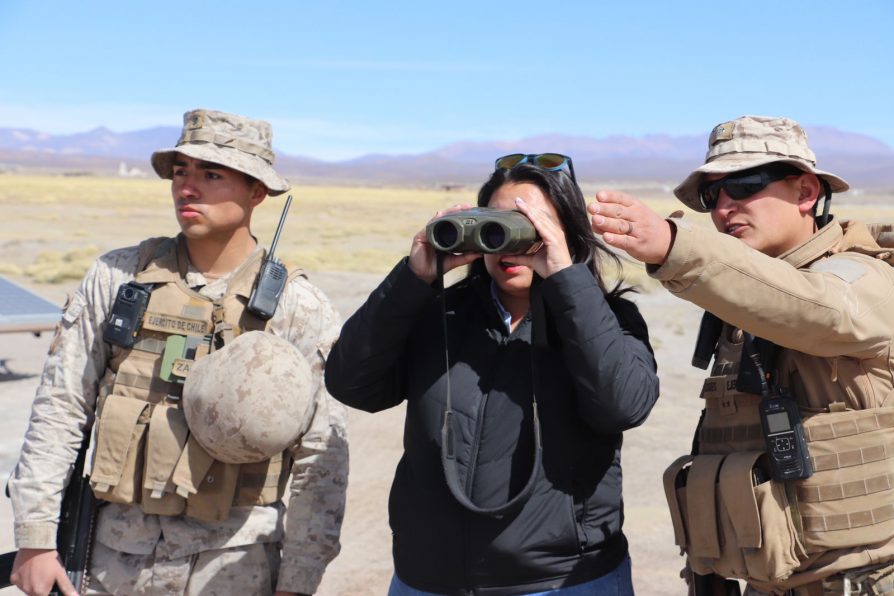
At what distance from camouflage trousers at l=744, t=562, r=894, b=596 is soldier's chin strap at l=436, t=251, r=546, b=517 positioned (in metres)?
0.85

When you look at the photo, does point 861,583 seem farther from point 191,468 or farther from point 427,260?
point 191,468

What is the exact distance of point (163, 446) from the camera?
3.13 meters

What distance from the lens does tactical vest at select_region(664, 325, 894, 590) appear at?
106 inches

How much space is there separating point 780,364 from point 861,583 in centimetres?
60

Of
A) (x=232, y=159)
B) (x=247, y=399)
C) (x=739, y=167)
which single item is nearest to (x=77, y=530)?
(x=247, y=399)

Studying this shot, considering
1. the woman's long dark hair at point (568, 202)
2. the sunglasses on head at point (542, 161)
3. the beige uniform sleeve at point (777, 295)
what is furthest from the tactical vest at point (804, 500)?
the sunglasses on head at point (542, 161)

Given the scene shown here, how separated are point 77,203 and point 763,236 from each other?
5307 centimetres

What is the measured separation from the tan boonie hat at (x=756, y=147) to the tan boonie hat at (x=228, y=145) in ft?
4.57

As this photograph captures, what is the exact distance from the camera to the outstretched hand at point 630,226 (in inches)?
A: 89.8

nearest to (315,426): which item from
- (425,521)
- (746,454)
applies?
(425,521)

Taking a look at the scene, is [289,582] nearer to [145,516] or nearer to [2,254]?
[145,516]

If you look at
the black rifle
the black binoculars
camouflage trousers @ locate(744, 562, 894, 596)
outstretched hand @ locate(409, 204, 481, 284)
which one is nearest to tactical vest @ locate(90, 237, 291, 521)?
the black rifle

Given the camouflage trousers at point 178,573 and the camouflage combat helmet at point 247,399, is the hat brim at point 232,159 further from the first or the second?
the camouflage trousers at point 178,573

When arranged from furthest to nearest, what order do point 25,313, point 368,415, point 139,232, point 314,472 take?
point 139,232
point 25,313
point 368,415
point 314,472
